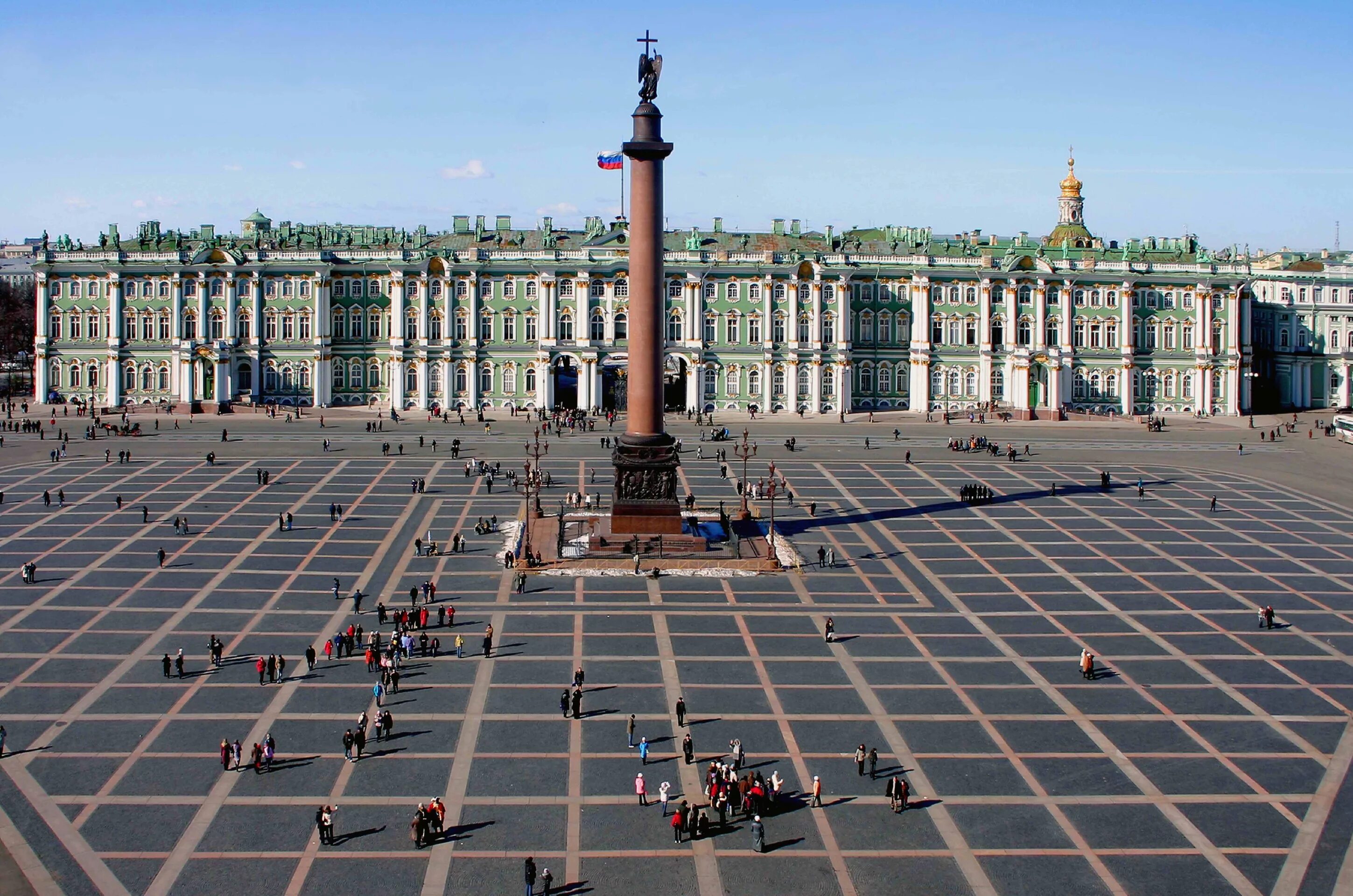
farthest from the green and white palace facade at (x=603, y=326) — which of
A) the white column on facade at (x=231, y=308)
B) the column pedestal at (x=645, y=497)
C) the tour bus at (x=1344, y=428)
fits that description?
the column pedestal at (x=645, y=497)

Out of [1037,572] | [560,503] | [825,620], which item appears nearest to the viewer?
[825,620]

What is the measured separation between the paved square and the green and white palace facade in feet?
145

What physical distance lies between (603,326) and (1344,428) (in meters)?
57.2

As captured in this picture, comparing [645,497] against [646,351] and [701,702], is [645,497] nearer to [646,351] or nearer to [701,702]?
[646,351]

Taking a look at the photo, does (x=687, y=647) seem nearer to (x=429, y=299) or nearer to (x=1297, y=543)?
(x=1297, y=543)

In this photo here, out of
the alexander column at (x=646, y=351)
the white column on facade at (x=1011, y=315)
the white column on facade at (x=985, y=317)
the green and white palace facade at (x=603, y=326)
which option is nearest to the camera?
the alexander column at (x=646, y=351)

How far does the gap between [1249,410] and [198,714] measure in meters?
103

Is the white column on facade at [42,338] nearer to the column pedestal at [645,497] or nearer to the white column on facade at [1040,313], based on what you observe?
the column pedestal at [645,497]

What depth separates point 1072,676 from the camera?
39.5 meters

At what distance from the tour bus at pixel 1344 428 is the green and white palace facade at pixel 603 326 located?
1455cm

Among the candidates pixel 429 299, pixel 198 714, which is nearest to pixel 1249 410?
pixel 429 299

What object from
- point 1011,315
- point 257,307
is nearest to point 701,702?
point 1011,315

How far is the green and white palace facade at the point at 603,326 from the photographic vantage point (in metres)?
110

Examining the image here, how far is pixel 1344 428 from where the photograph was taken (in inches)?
3856
